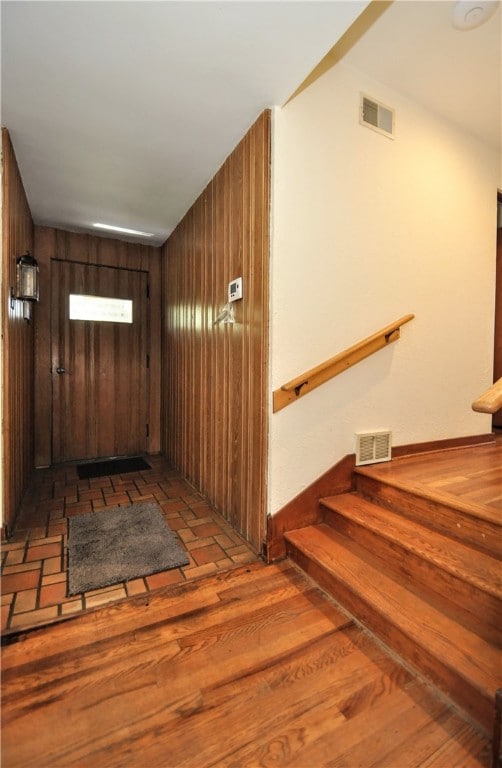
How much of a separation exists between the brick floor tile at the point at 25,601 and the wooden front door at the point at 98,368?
2.46 m

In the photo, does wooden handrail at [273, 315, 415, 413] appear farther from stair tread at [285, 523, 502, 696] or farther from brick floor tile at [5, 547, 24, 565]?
brick floor tile at [5, 547, 24, 565]

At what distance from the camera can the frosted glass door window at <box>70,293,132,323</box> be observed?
4055mm

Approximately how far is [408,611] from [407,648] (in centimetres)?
14

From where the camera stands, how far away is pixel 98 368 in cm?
420

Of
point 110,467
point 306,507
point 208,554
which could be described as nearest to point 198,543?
point 208,554

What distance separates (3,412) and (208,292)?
171 cm

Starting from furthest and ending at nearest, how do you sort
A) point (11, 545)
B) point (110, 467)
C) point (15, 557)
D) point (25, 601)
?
point (110, 467) → point (11, 545) → point (15, 557) → point (25, 601)

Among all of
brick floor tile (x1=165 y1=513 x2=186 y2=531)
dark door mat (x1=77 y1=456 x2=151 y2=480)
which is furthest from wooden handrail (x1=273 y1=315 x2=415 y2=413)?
dark door mat (x1=77 y1=456 x2=151 y2=480)

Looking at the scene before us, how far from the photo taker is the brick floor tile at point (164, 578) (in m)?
1.88

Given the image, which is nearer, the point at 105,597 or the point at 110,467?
the point at 105,597

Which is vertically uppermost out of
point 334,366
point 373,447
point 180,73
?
point 180,73

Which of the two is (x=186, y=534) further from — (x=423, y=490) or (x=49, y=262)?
(x=49, y=262)

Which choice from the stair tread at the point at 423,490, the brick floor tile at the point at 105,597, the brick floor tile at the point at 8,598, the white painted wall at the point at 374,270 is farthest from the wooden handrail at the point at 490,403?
the brick floor tile at the point at 8,598

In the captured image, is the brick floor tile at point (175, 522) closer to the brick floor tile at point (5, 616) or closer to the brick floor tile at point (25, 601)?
the brick floor tile at point (25, 601)
